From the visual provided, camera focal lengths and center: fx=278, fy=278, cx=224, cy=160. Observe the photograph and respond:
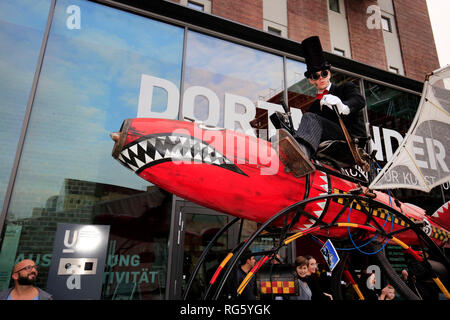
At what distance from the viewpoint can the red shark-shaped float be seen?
2.06 meters

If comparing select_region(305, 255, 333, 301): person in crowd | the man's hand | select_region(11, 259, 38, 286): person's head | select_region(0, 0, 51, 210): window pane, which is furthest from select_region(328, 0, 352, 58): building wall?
select_region(11, 259, 38, 286): person's head

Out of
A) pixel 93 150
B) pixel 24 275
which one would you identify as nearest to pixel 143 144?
pixel 24 275

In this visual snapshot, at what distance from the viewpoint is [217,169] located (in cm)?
215

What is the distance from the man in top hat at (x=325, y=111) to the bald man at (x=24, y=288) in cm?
336

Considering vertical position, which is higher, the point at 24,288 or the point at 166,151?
the point at 166,151

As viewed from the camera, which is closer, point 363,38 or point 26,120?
point 26,120

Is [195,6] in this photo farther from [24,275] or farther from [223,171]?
[24,275]

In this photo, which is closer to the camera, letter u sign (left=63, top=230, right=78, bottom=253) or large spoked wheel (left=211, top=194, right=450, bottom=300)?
large spoked wheel (left=211, top=194, right=450, bottom=300)

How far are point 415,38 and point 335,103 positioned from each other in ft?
33.9

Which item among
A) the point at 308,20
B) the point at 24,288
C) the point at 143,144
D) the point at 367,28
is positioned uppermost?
the point at 367,28

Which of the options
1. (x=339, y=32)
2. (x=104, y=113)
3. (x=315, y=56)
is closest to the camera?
(x=315, y=56)

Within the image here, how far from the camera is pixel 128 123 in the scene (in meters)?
2.06

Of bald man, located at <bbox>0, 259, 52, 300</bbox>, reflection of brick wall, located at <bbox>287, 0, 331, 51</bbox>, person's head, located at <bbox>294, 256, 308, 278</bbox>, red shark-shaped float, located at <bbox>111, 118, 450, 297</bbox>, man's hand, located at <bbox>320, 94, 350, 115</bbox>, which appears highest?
reflection of brick wall, located at <bbox>287, 0, 331, 51</bbox>

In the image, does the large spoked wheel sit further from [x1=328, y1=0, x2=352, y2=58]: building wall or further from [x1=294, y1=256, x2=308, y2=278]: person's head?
[x1=328, y1=0, x2=352, y2=58]: building wall
